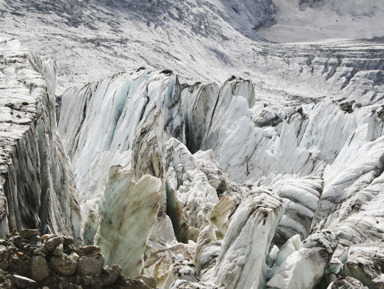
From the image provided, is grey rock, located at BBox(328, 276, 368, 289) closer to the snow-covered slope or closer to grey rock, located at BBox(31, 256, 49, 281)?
grey rock, located at BBox(31, 256, 49, 281)

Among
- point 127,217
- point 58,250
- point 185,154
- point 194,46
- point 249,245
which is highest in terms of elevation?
point 58,250

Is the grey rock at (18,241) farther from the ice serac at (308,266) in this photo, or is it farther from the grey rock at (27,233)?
the ice serac at (308,266)

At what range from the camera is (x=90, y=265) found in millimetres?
4781

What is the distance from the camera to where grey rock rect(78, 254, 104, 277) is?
4.75m

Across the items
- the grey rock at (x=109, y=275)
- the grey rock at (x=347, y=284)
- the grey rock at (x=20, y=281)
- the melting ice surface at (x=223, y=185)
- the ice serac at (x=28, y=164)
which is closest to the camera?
the grey rock at (x=20, y=281)

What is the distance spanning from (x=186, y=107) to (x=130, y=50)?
33.3 m

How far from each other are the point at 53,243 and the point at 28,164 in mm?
2042

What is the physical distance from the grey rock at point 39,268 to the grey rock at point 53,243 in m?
0.14

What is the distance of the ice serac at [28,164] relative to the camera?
573 centimetres

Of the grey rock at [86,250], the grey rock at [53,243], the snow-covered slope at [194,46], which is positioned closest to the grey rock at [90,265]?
the grey rock at [86,250]

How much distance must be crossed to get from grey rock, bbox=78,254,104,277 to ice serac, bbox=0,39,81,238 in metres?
0.86

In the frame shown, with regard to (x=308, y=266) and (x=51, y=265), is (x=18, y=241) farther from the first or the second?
(x=308, y=266)

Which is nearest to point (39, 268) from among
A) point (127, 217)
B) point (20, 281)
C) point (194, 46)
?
point (20, 281)

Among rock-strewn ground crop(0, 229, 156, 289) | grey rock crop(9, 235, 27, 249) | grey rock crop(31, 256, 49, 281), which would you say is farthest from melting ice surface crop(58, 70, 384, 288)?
grey rock crop(9, 235, 27, 249)
